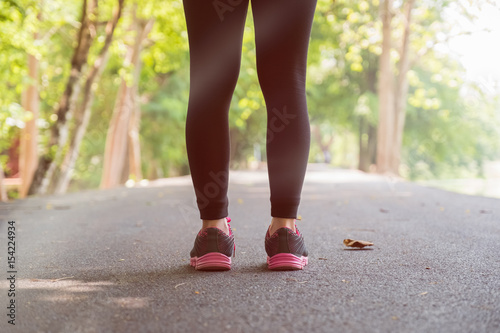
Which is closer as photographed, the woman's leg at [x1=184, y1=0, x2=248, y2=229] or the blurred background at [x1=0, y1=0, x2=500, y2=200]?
the woman's leg at [x1=184, y1=0, x2=248, y2=229]

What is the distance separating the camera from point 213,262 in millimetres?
2176

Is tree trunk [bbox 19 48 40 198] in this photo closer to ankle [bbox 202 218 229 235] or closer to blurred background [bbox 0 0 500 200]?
blurred background [bbox 0 0 500 200]

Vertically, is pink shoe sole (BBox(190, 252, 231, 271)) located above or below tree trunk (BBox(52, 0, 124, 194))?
below

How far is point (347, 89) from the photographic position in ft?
79.9

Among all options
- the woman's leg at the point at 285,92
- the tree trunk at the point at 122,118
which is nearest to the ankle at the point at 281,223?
the woman's leg at the point at 285,92

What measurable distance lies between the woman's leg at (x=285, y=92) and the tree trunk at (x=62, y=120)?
7642mm

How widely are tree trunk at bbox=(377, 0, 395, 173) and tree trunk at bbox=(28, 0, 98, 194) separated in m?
8.36

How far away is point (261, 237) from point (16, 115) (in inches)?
272

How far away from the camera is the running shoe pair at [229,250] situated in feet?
7.16

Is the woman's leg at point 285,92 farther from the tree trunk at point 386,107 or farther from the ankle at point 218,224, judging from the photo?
the tree trunk at point 386,107

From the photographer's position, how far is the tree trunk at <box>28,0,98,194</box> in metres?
9.11

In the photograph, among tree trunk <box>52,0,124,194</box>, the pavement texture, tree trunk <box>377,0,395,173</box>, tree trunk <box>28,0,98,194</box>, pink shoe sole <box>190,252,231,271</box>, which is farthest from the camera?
tree trunk <box>377,0,395,173</box>

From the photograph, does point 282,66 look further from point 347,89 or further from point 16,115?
point 347,89

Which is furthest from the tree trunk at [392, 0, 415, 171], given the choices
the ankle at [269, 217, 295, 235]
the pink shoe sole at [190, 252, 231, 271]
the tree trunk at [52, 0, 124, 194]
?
the pink shoe sole at [190, 252, 231, 271]
